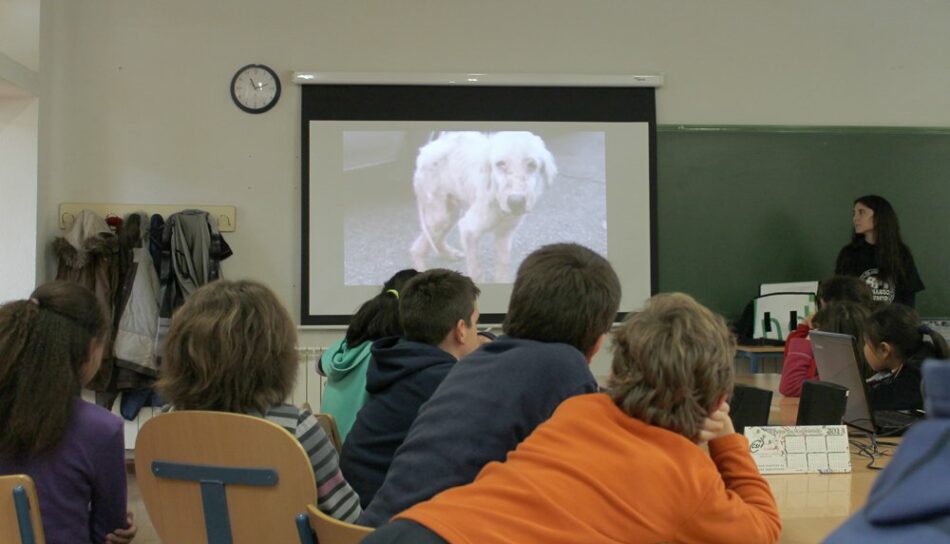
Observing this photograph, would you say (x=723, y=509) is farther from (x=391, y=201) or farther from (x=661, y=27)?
(x=661, y=27)

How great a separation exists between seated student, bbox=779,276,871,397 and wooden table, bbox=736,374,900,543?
88 centimetres

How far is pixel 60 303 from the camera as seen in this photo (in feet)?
5.76

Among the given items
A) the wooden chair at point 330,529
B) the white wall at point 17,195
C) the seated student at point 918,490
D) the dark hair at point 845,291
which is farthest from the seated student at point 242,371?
the white wall at point 17,195

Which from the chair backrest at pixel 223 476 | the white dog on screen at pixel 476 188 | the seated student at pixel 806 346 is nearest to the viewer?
the chair backrest at pixel 223 476

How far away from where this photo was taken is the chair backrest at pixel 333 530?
142cm

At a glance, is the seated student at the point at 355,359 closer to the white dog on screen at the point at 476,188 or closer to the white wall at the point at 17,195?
the white dog on screen at the point at 476,188

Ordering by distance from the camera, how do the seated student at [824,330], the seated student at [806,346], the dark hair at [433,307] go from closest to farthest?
the dark hair at [433,307], the seated student at [824,330], the seated student at [806,346]

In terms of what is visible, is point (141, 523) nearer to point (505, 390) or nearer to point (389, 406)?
point (389, 406)

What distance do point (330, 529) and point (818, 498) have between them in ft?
3.11

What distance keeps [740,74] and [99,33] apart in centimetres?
372

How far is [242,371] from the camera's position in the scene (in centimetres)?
168

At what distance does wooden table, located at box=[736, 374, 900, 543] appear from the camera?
1.49 metres

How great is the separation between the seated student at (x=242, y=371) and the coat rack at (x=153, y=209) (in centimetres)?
327

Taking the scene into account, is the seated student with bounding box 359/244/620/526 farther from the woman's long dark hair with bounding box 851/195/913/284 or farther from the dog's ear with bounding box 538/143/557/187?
the woman's long dark hair with bounding box 851/195/913/284
